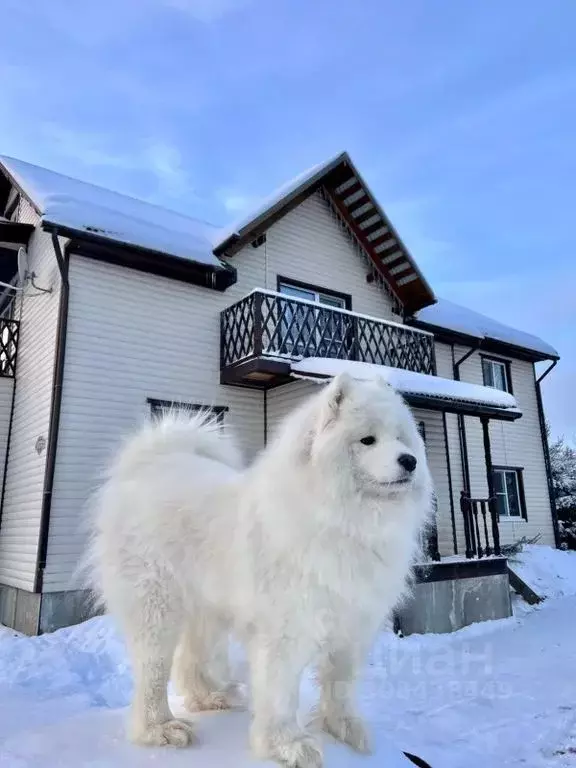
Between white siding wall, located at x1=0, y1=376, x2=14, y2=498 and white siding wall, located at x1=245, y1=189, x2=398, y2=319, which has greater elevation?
white siding wall, located at x1=245, y1=189, x2=398, y2=319

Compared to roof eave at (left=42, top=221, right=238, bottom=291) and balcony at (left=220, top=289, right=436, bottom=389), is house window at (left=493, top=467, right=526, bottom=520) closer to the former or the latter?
balcony at (left=220, top=289, right=436, bottom=389)

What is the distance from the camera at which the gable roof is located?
12.7 metres

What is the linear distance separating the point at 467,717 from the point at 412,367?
8611 millimetres

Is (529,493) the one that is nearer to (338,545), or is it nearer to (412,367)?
(412,367)

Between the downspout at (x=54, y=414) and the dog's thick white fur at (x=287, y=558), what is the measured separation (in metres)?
6.11

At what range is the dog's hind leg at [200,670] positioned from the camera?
3.42m

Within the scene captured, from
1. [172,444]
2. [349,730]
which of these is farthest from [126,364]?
[349,730]

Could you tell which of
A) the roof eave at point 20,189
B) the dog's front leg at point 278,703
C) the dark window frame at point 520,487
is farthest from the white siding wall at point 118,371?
the dark window frame at point 520,487

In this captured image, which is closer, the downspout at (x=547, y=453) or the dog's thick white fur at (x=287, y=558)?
the dog's thick white fur at (x=287, y=558)

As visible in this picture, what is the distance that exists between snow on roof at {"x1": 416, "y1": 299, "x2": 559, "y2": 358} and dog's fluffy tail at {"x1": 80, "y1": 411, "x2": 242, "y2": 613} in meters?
12.1

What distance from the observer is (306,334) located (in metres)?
11.5

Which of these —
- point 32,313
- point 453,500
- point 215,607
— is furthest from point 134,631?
point 453,500

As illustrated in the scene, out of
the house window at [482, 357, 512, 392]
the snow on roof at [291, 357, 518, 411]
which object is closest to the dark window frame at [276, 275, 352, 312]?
the snow on roof at [291, 357, 518, 411]

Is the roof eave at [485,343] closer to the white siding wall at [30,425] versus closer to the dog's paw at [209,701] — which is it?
the white siding wall at [30,425]
